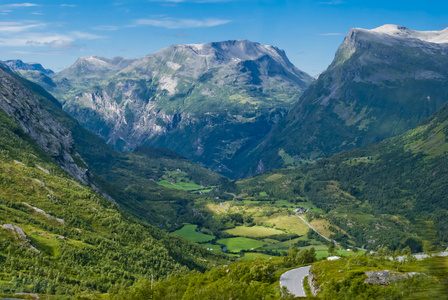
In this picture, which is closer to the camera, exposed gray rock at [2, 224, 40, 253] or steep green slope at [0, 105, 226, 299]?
steep green slope at [0, 105, 226, 299]

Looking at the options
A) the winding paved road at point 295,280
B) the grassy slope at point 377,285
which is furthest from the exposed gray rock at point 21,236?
the grassy slope at point 377,285

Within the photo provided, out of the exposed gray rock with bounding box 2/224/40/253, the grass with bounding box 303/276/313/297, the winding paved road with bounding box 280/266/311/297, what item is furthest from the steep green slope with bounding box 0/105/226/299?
the grass with bounding box 303/276/313/297

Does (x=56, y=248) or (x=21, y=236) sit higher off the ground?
(x=21, y=236)

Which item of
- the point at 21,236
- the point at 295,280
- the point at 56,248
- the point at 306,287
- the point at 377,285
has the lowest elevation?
the point at 56,248

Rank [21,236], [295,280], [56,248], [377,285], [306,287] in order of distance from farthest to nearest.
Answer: [56,248]
[21,236]
[295,280]
[306,287]
[377,285]

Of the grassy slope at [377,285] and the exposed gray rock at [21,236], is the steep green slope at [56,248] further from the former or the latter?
the grassy slope at [377,285]

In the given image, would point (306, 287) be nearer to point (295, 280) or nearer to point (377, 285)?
point (295, 280)

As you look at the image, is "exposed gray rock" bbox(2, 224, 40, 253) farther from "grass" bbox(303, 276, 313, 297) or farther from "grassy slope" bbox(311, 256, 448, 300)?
"grassy slope" bbox(311, 256, 448, 300)

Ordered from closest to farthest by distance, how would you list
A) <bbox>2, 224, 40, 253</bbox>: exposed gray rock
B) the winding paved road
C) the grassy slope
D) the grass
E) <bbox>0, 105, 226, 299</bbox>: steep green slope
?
the grassy slope → the grass → the winding paved road → <bbox>0, 105, 226, 299</bbox>: steep green slope → <bbox>2, 224, 40, 253</bbox>: exposed gray rock

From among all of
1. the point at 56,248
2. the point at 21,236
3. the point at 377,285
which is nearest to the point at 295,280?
the point at 377,285

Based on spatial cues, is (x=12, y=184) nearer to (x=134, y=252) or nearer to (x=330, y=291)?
(x=134, y=252)
